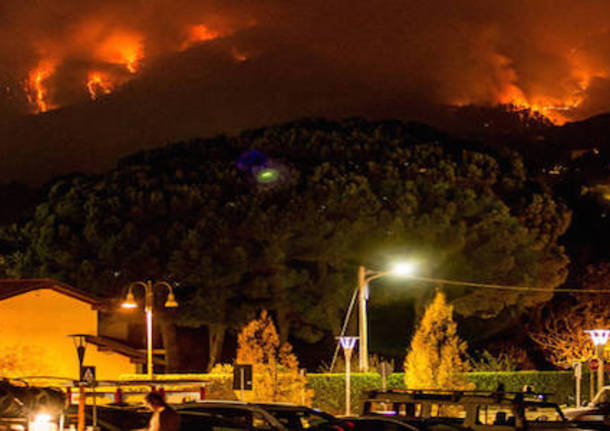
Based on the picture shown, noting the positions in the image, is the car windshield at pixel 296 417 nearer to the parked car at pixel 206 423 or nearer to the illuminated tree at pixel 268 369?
the parked car at pixel 206 423

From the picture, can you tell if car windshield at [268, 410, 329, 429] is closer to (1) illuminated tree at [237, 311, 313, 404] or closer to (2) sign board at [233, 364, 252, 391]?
(2) sign board at [233, 364, 252, 391]

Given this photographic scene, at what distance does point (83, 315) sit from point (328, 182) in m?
13.6

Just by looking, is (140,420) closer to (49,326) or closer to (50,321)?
(49,326)

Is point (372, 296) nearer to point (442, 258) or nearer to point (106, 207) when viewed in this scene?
point (442, 258)

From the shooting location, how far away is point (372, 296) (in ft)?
196

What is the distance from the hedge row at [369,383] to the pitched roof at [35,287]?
9.69m

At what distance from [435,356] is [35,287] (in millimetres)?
19954

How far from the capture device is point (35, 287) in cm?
5147

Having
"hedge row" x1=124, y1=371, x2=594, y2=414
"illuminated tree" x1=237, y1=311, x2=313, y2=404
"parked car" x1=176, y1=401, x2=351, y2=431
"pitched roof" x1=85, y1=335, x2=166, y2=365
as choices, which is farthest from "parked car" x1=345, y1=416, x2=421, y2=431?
"pitched roof" x1=85, y1=335, x2=166, y2=365

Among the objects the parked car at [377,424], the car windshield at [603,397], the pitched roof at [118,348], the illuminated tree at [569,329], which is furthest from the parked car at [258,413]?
the illuminated tree at [569,329]

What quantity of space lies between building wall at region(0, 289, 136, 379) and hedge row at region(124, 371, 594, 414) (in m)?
9.26

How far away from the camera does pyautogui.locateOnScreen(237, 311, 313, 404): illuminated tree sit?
133 feet

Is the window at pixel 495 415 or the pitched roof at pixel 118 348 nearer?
the window at pixel 495 415

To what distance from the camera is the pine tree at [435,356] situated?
40969 mm
